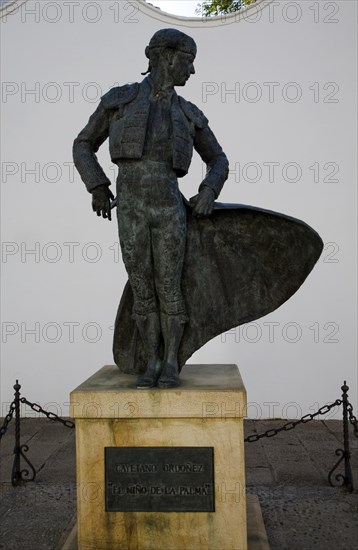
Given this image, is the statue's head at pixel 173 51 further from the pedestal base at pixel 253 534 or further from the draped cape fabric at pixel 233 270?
the pedestal base at pixel 253 534

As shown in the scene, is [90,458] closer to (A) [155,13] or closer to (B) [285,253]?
(B) [285,253]

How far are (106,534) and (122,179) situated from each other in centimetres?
188

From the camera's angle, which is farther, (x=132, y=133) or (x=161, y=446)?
(x=132, y=133)

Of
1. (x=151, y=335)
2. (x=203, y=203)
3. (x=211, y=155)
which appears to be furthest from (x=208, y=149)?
(x=151, y=335)

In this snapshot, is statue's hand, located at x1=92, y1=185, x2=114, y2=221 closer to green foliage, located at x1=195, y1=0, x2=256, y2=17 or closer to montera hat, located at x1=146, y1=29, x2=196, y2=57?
montera hat, located at x1=146, y1=29, x2=196, y2=57

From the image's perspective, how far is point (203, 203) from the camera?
9.98ft

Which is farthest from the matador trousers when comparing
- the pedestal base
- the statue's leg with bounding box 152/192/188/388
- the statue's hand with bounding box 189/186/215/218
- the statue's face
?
the pedestal base

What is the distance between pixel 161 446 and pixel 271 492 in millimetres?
1760

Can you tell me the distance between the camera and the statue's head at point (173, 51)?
294 centimetres

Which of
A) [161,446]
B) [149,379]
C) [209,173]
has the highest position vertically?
[209,173]

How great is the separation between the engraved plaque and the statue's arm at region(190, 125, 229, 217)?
51.9 inches

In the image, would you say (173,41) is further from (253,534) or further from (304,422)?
(304,422)

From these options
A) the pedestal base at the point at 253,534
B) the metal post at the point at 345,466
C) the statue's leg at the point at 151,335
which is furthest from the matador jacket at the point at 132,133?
the metal post at the point at 345,466

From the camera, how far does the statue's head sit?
294cm
